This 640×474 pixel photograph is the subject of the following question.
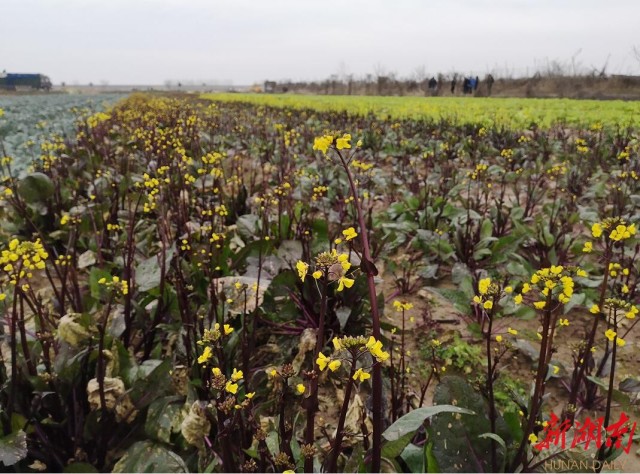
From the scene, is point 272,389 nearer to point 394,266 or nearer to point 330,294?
point 330,294

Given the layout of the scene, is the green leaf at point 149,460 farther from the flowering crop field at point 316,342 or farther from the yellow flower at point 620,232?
the yellow flower at point 620,232

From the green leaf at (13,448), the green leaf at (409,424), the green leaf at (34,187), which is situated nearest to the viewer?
the green leaf at (409,424)

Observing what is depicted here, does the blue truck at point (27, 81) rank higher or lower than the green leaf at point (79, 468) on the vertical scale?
higher

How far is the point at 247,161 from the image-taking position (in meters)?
8.10

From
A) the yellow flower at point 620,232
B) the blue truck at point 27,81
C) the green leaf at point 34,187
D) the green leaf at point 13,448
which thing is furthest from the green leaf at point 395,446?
the blue truck at point 27,81

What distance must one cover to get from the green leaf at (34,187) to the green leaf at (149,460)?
304cm

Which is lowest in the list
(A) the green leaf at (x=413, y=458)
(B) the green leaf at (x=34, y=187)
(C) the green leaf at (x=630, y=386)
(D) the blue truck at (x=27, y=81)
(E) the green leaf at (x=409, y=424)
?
(A) the green leaf at (x=413, y=458)

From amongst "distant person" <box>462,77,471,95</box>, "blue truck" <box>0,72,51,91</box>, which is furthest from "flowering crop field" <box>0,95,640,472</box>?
"blue truck" <box>0,72,51,91</box>

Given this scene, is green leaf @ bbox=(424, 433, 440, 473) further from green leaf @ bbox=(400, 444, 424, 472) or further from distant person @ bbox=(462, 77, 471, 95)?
distant person @ bbox=(462, 77, 471, 95)

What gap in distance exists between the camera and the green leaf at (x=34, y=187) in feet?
12.8

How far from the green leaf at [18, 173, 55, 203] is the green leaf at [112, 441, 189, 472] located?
304 centimetres

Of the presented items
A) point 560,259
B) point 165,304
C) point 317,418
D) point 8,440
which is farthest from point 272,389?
point 560,259

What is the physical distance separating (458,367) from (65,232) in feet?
11.1

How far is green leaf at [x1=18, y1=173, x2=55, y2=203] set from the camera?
3.90 metres
